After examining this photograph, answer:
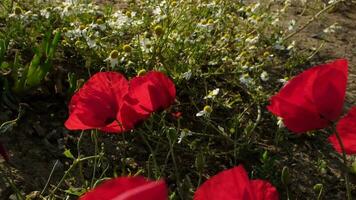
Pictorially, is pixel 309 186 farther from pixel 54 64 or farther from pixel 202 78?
pixel 54 64

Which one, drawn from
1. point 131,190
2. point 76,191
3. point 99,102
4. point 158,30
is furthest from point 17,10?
point 131,190

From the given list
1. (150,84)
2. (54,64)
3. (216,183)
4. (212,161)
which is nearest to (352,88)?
(212,161)

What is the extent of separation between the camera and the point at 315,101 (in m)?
1.24

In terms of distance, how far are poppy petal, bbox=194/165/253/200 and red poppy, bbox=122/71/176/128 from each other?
530 mm

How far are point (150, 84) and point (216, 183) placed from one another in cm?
57

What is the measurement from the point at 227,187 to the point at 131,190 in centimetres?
30

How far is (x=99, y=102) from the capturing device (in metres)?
1.49

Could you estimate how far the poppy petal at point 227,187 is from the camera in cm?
95

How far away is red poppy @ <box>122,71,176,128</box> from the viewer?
58.4 inches

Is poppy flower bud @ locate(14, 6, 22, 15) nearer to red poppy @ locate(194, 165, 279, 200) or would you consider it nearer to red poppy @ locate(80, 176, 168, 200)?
red poppy @ locate(194, 165, 279, 200)

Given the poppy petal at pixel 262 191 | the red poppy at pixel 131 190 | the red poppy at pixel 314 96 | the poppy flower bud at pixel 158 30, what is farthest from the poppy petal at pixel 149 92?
the poppy flower bud at pixel 158 30

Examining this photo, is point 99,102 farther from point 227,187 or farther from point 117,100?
point 227,187

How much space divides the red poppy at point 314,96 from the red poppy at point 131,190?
22.4 inches

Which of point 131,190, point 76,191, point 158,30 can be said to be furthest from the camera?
point 158,30
